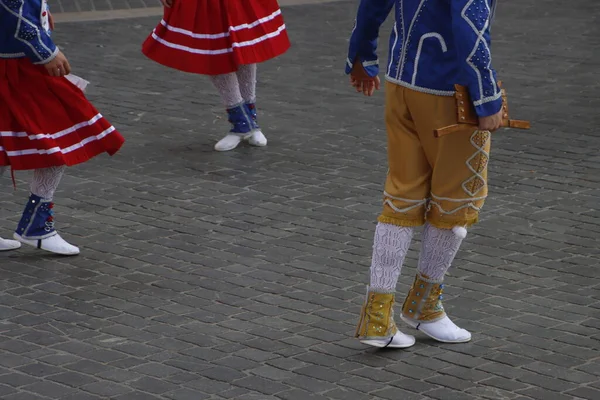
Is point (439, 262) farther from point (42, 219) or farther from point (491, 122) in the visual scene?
point (42, 219)

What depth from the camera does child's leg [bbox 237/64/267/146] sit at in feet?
26.4

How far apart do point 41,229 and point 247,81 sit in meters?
2.36

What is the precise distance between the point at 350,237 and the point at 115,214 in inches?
53.9

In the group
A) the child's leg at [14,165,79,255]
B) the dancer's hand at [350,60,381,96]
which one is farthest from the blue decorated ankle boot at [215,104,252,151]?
the dancer's hand at [350,60,381,96]

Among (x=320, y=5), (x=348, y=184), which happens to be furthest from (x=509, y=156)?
(x=320, y=5)

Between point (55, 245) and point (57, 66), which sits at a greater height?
point (57, 66)

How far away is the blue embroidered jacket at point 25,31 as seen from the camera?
5.67 metres

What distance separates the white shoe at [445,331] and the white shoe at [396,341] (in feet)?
0.25

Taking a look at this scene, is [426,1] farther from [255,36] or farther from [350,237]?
[255,36]

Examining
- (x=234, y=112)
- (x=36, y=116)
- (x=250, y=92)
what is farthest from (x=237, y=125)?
(x=36, y=116)

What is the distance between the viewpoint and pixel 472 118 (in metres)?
4.51

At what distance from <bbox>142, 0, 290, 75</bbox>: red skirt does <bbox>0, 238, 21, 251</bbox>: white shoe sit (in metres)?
1.96

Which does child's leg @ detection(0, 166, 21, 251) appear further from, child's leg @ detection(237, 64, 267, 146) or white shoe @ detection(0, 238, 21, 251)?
child's leg @ detection(237, 64, 267, 146)

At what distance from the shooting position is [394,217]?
482 centimetres
